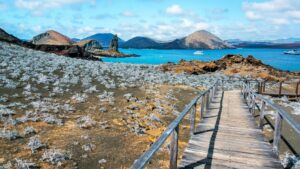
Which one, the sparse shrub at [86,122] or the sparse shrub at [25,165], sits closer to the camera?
the sparse shrub at [25,165]

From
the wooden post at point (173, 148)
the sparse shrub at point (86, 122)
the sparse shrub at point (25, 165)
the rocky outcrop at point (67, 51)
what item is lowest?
the sparse shrub at point (25, 165)

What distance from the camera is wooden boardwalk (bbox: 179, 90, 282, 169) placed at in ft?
25.1

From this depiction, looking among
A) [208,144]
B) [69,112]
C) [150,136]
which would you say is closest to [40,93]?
[69,112]

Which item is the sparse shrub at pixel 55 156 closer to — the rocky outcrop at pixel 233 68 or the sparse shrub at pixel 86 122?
the sparse shrub at pixel 86 122

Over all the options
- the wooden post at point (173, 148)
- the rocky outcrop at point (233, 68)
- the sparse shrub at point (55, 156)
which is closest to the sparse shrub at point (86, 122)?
the sparse shrub at point (55, 156)

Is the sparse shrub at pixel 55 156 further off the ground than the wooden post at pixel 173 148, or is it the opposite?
the wooden post at pixel 173 148

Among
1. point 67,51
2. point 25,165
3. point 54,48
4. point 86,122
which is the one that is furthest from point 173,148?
point 54,48

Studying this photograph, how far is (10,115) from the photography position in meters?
13.1

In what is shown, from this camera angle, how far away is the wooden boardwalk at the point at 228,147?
765cm

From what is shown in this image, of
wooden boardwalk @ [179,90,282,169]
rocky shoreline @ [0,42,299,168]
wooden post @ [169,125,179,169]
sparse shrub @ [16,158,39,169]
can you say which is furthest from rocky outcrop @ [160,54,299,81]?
wooden post @ [169,125,179,169]

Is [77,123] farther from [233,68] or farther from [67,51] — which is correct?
[67,51]

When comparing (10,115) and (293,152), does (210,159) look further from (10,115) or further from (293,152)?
(10,115)

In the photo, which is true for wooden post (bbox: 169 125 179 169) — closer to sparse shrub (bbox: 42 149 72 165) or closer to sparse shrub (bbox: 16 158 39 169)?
sparse shrub (bbox: 42 149 72 165)

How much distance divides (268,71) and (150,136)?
145 feet
